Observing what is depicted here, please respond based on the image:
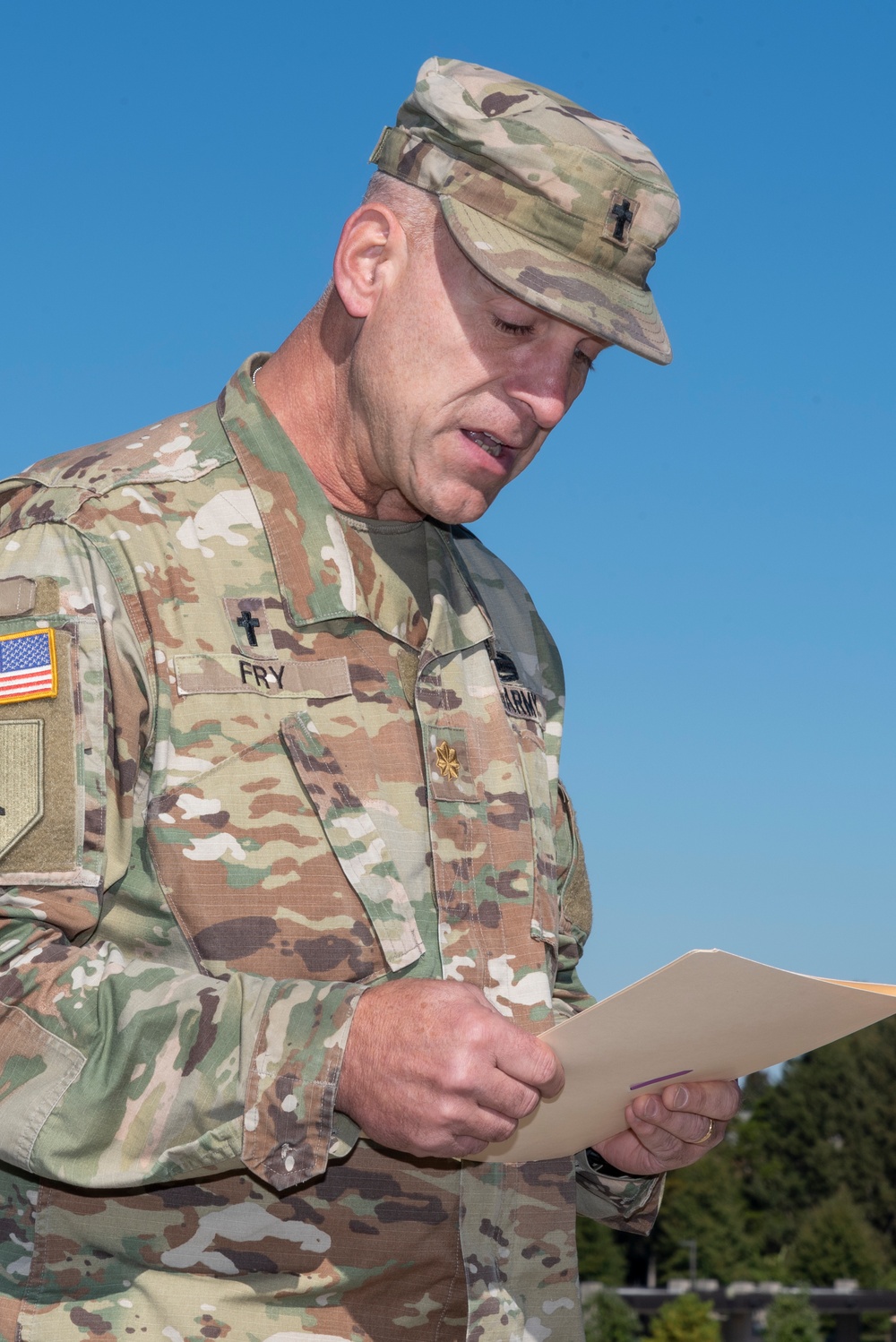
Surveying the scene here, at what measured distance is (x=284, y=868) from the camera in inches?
138

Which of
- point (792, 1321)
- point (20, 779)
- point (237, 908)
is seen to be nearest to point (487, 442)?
point (237, 908)

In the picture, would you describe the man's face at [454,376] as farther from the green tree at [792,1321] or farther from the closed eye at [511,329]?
the green tree at [792,1321]

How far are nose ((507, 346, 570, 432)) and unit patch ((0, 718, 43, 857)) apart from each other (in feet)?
4.68

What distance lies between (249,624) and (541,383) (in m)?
0.92

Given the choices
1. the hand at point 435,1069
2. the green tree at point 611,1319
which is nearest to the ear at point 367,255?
the hand at point 435,1069

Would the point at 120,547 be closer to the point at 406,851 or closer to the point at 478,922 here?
the point at 406,851

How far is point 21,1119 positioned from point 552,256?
2267 mm

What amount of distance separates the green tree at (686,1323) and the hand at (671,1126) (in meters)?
79.6

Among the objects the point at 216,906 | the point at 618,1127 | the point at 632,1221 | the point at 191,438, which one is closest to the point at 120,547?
the point at 191,438

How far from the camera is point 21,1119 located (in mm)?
3057

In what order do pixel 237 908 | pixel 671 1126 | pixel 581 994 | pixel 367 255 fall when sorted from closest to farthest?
1. pixel 237 908
2. pixel 671 1126
3. pixel 367 255
4. pixel 581 994

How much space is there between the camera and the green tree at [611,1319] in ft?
284

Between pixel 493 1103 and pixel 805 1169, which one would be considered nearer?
pixel 493 1103

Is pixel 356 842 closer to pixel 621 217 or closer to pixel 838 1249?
pixel 621 217
